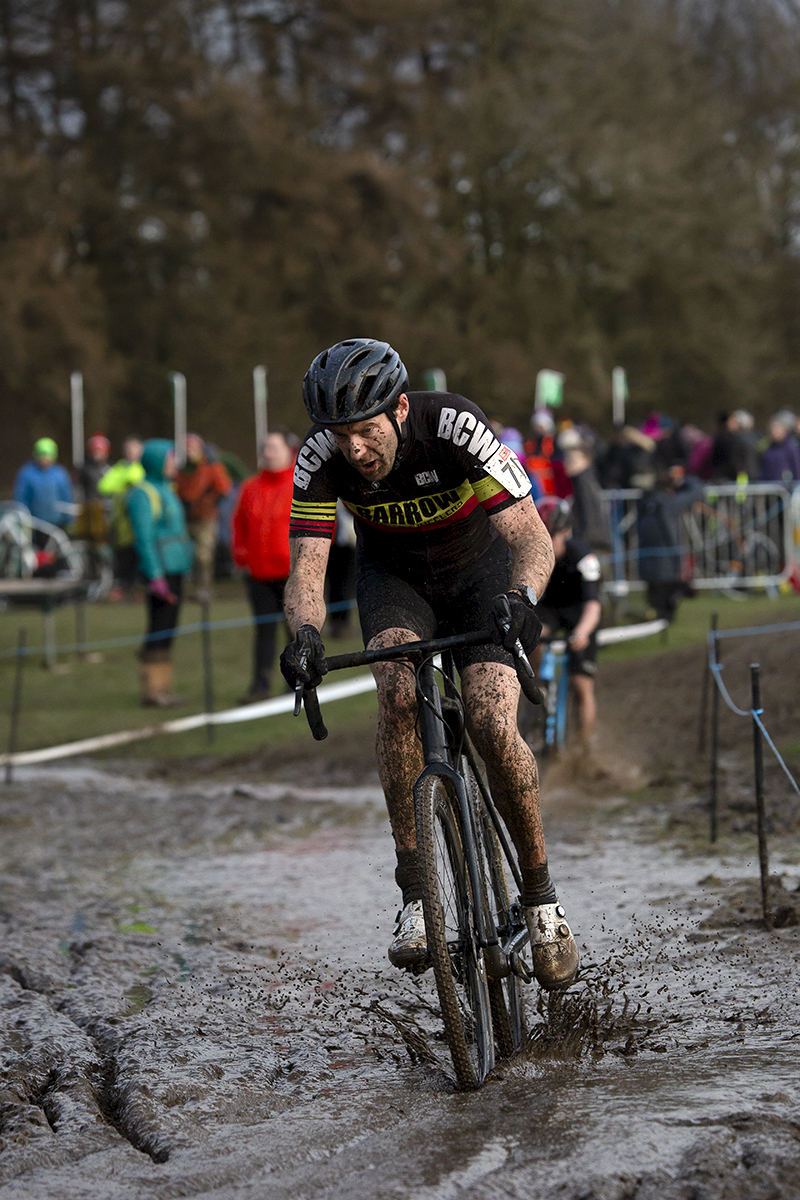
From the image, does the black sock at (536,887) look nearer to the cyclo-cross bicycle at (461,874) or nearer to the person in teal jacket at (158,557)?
the cyclo-cross bicycle at (461,874)

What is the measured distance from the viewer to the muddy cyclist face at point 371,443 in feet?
14.6

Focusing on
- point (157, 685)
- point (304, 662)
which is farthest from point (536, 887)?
point (157, 685)

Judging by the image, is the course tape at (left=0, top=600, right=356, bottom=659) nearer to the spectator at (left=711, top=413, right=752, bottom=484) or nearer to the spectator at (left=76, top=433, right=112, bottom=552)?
the spectator at (left=76, top=433, right=112, bottom=552)

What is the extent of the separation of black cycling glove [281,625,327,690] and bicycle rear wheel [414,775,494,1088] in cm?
46

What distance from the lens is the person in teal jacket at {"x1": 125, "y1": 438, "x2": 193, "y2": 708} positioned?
1323 centimetres

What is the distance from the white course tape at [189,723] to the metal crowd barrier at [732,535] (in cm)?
536

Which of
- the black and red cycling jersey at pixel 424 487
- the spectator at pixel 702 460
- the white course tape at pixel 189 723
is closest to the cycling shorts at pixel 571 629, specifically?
the white course tape at pixel 189 723

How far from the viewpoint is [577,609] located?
401 inches

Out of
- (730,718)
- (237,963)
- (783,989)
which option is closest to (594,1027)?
(783,989)

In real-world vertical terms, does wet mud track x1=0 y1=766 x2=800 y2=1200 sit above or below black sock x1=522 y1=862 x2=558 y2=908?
below

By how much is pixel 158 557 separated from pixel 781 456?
885 cm

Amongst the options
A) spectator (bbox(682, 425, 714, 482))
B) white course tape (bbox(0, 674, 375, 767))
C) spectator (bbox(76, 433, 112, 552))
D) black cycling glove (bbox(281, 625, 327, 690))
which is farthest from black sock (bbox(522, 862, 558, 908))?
spectator (bbox(76, 433, 112, 552))

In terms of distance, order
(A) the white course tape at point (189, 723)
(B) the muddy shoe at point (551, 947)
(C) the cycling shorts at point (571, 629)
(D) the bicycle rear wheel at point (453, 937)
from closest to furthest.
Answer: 1. (D) the bicycle rear wheel at point (453, 937)
2. (B) the muddy shoe at point (551, 947)
3. (C) the cycling shorts at point (571, 629)
4. (A) the white course tape at point (189, 723)

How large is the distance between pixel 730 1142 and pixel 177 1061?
182cm
